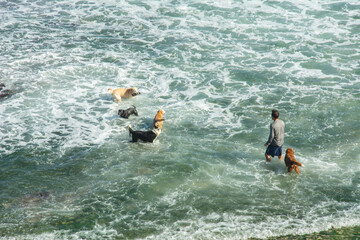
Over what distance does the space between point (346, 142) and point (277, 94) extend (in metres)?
4.68

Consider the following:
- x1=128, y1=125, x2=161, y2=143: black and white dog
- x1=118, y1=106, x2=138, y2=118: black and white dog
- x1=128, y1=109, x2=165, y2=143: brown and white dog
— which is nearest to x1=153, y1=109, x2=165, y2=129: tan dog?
x1=128, y1=109, x2=165, y2=143: brown and white dog

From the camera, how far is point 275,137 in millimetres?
11602

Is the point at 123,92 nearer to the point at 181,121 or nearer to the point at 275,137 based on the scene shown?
the point at 181,121

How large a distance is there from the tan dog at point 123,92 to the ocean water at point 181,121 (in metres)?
0.36

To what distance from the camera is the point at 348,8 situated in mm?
29281

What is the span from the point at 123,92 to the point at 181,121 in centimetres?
322

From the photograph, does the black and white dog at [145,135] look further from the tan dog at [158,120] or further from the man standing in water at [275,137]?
the man standing in water at [275,137]

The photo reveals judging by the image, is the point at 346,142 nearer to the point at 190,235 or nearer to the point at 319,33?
the point at 190,235

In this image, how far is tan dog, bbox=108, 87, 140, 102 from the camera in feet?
55.2

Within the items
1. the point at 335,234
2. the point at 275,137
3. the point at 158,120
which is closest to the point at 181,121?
the point at 158,120

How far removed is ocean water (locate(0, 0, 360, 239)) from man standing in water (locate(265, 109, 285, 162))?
0.44 m

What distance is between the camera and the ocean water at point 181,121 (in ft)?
32.6

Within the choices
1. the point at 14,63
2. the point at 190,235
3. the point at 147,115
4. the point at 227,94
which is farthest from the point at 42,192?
the point at 14,63

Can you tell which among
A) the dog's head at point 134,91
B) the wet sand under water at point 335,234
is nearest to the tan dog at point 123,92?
the dog's head at point 134,91
